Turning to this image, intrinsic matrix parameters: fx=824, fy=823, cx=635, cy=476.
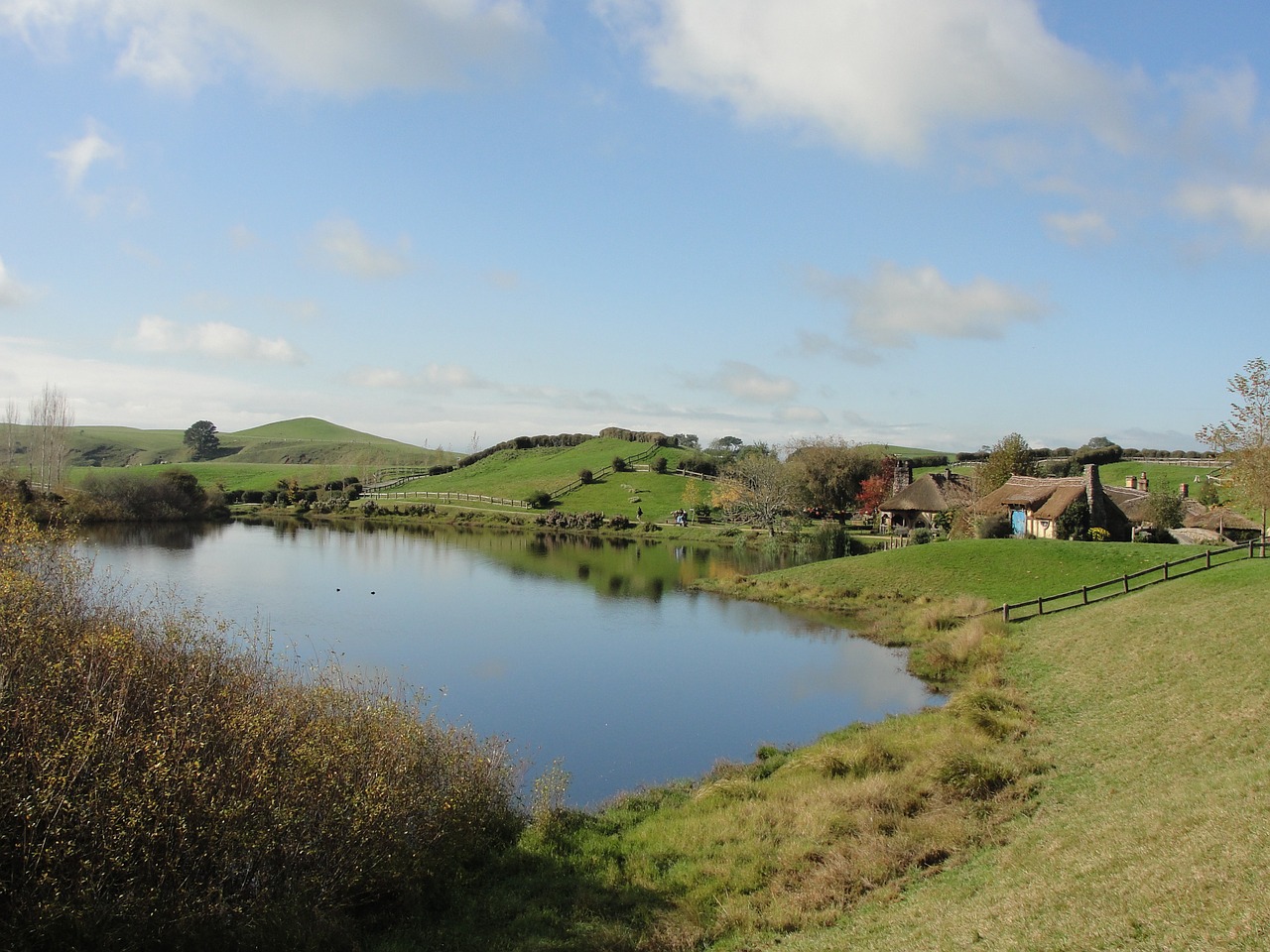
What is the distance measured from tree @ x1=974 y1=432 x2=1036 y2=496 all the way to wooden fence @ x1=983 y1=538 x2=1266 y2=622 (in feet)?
93.9

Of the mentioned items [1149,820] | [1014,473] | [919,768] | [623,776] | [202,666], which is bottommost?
[623,776]

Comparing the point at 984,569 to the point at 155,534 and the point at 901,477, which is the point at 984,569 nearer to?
the point at 901,477

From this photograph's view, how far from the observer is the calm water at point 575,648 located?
20.0 meters

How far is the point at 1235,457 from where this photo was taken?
114 ft

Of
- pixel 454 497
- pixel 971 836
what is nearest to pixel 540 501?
pixel 454 497

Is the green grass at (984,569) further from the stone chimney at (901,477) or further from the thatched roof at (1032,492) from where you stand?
A: the stone chimney at (901,477)

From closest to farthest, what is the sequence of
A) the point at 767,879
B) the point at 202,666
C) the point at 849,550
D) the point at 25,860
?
the point at 25,860 < the point at 767,879 < the point at 202,666 < the point at 849,550

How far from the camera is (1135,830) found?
33.0 feet

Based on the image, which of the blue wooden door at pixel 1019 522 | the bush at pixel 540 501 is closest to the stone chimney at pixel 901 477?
the blue wooden door at pixel 1019 522

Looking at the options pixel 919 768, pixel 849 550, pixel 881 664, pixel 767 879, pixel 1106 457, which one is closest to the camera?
pixel 767 879

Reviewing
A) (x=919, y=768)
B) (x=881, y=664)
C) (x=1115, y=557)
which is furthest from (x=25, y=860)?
(x=1115, y=557)

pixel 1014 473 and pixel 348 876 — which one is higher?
pixel 1014 473

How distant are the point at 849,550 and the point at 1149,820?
1832 inches

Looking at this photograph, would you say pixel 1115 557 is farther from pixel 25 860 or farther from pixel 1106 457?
pixel 1106 457
